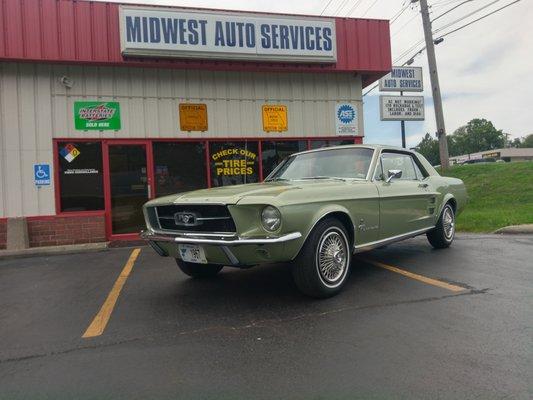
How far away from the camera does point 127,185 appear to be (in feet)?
34.3

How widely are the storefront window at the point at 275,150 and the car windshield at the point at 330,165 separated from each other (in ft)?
17.0

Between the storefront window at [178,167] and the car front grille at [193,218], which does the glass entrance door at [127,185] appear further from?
the car front grille at [193,218]

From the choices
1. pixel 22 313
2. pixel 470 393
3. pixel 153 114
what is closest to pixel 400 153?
pixel 470 393

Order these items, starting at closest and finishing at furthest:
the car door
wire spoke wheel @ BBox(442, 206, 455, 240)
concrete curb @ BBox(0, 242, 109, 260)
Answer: the car door, wire spoke wheel @ BBox(442, 206, 455, 240), concrete curb @ BBox(0, 242, 109, 260)

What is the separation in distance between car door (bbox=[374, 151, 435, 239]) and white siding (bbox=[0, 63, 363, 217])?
521 cm

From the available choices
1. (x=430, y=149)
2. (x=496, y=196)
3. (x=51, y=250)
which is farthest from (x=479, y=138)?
(x=51, y=250)

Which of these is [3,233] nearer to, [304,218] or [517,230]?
[304,218]

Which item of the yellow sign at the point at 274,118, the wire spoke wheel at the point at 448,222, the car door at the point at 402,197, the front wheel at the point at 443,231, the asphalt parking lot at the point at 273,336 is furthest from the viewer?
the yellow sign at the point at 274,118

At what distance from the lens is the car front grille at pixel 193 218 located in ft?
14.5

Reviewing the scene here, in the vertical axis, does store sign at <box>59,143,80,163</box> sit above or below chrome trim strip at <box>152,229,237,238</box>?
above

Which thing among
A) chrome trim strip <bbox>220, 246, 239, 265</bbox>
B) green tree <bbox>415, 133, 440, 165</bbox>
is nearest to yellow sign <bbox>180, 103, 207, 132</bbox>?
chrome trim strip <bbox>220, 246, 239, 265</bbox>

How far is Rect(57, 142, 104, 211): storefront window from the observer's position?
10.1 m

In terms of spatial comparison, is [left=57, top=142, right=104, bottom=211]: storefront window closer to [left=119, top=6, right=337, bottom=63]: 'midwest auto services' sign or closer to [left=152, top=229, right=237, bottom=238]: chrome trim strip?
[left=119, top=6, right=337, bottom=63]: 'midwest auto services' sign

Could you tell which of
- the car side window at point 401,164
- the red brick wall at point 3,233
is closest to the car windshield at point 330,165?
the car side window at point 401,164
